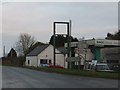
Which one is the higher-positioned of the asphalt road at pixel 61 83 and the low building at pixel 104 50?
the low building at pixel 104 50

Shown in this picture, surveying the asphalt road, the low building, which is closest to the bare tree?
the low building

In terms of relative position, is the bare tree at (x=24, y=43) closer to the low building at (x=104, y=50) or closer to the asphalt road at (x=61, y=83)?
the low building at (x=104, y=50)

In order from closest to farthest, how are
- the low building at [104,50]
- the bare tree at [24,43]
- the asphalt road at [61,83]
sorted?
the asphalt road at [61,83] < the low building at [104,50] < the bare tree at [24,43]

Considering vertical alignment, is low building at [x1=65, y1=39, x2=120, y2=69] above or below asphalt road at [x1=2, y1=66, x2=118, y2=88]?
above

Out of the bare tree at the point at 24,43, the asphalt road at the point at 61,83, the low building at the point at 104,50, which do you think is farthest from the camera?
the bare tree at the point at 24,43

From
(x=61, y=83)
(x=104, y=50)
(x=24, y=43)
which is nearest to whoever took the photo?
(x=61, y=83)

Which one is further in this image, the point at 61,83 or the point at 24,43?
the point at 24,43

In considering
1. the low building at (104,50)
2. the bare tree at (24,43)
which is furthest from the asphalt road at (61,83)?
the bare tree at (24,43)

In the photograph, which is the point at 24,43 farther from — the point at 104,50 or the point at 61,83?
the point at 61,83

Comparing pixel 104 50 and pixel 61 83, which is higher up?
pixel 104 50

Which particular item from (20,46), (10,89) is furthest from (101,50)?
(20,46)

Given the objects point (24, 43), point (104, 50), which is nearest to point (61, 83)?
point (104, 50)

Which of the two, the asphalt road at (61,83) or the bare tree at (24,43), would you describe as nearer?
the asphalt road at (61,83)

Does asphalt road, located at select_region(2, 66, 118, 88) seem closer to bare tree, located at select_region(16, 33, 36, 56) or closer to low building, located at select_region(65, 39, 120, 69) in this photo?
low building, located at select_region(65, 39, 120, 69)
